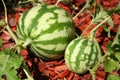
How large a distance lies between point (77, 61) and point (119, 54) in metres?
0.51

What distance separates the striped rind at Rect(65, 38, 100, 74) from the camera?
324 cm

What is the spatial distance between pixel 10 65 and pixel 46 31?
1.73 feet

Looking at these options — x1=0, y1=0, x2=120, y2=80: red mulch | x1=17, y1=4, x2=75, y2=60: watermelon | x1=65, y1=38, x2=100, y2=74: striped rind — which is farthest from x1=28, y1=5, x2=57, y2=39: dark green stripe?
x1=0, y1=0, x2=120, y2=80: red mulch

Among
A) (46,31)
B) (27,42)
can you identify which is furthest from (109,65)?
(27,42)

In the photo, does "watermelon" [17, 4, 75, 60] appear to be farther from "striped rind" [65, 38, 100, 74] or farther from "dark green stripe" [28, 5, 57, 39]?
"striped rind" [65, 38, 100, 74]

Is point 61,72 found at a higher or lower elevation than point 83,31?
lower

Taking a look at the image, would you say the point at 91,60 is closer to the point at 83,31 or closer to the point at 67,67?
the point at 67,67

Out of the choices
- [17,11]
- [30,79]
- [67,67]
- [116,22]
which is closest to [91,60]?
[67,67]

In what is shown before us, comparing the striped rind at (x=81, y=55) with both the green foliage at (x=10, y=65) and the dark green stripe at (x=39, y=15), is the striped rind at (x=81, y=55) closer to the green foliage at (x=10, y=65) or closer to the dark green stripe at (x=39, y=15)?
the dark green stripe at (x=39, y=15)

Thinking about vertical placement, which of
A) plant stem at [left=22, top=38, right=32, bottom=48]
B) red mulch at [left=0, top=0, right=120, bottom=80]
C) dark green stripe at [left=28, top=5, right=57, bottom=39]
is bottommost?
red mulch at [left=0, top=0, right=120, bottom=80]

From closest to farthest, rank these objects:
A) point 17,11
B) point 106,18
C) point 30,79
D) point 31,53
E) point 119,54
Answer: point 119,54 < point 30,79 < point 106,18 < point 31,53 < point 17,11

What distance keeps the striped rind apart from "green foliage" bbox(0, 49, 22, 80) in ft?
1.76

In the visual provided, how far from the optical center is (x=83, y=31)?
381 centimetres

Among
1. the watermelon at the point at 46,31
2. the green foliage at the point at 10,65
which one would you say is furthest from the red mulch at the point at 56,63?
the green foliage at the point at 10,65
